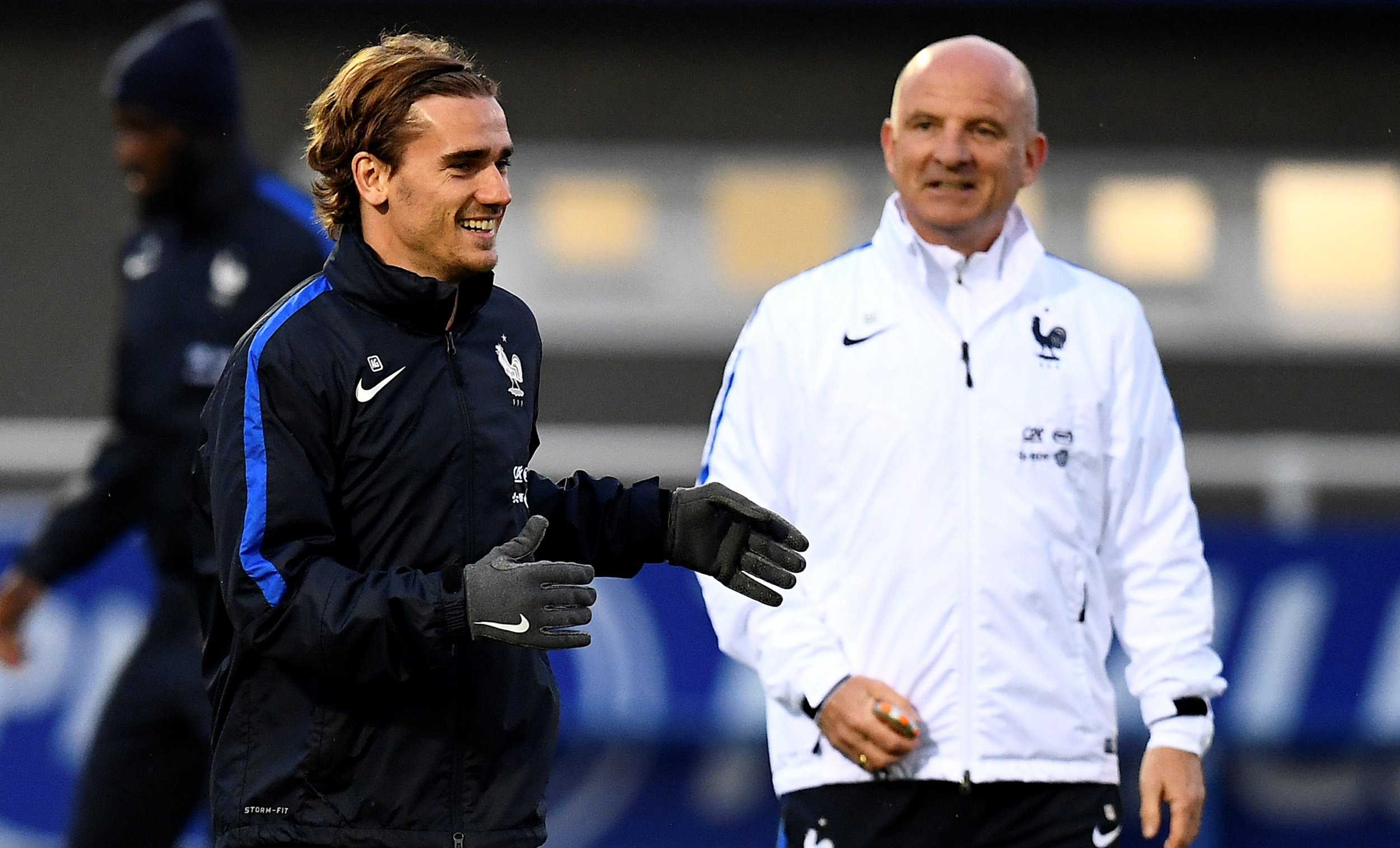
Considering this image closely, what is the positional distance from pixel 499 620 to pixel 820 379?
127 cm

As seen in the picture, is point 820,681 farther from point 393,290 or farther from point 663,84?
point 663,84

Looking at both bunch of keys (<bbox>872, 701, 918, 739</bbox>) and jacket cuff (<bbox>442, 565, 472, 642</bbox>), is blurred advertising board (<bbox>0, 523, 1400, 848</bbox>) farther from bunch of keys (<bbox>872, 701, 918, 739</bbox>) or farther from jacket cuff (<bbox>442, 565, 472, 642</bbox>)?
jacket cuff (<bbox>442, 565, 472, 642</bbox>)

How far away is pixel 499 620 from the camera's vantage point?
109 inches

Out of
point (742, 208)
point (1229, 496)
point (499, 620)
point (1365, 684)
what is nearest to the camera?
point (499, 620)

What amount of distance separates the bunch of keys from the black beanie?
2.55 meters

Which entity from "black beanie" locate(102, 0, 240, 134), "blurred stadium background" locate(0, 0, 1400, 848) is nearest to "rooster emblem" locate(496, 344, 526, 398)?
"black beanie" locate(102, 0, 240, 134)

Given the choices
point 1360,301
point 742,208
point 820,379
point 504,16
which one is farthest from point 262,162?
point 820,379

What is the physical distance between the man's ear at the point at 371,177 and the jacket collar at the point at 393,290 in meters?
0.07

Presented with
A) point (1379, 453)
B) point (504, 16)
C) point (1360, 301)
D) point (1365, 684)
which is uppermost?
point (504, 16)

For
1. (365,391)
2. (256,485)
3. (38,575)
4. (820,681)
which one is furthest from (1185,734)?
(38,575)

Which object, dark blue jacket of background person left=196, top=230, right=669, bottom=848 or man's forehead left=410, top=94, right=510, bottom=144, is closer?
dark blue jacket of background person left=196, top=230, right=669, bottom=848

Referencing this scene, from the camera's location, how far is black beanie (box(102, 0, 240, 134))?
5.34 m

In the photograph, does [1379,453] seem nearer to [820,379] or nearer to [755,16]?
[755,16]

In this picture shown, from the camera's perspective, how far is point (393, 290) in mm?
2975
